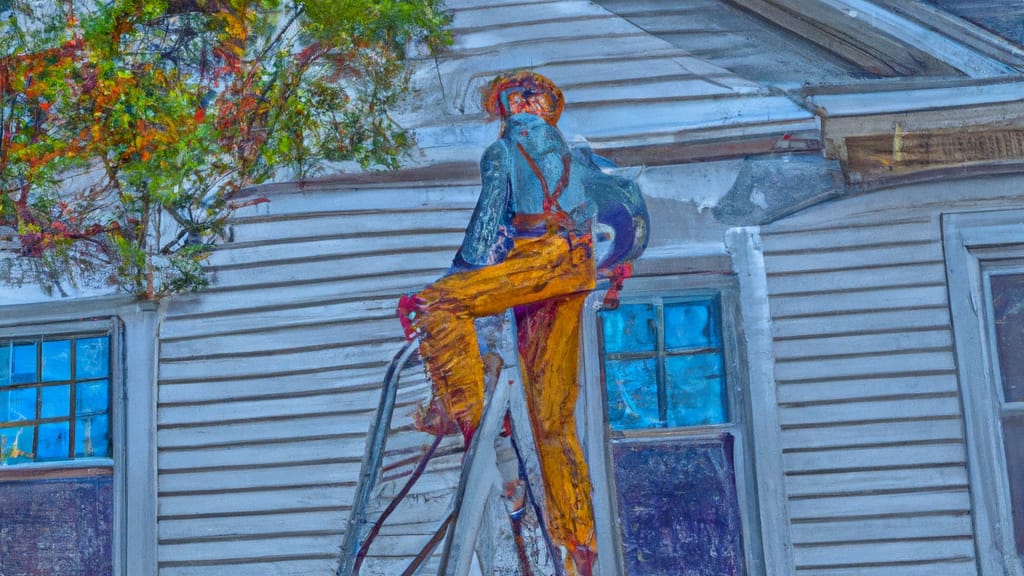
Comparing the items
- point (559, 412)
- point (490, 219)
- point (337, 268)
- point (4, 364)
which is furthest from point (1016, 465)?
point (4, 364)

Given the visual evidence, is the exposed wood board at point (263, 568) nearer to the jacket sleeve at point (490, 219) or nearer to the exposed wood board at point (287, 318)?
the exposed wood board at point (287, 318)

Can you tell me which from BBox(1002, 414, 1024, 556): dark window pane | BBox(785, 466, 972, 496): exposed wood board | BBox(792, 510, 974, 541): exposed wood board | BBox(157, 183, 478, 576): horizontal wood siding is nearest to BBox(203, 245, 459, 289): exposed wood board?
BBox(157, 183, 478, 576): horizontal wood siding

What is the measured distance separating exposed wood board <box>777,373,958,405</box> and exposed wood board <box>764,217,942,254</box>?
578 mm

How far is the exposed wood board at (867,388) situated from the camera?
4.27 metres

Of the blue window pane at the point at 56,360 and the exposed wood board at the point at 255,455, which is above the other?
the blue window pane at the point at 56,360

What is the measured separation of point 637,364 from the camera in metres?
4.36

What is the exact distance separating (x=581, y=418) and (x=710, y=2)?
1978 millimetres

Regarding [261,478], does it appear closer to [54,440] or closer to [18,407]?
[54,440]

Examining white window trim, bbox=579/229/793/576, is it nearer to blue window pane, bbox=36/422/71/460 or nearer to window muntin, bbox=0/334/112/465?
window muntin, bbox=0/334/112/465

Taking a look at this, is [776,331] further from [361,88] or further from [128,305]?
[128,305]

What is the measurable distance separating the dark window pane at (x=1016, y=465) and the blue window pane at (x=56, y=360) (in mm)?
4075

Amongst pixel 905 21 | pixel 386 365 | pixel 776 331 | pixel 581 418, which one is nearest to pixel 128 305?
pixel 386 365

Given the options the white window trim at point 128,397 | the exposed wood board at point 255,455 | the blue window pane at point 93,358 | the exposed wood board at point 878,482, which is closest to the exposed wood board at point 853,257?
the exposed wood board at point 878,482

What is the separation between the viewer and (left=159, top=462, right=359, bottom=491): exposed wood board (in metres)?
4.36
